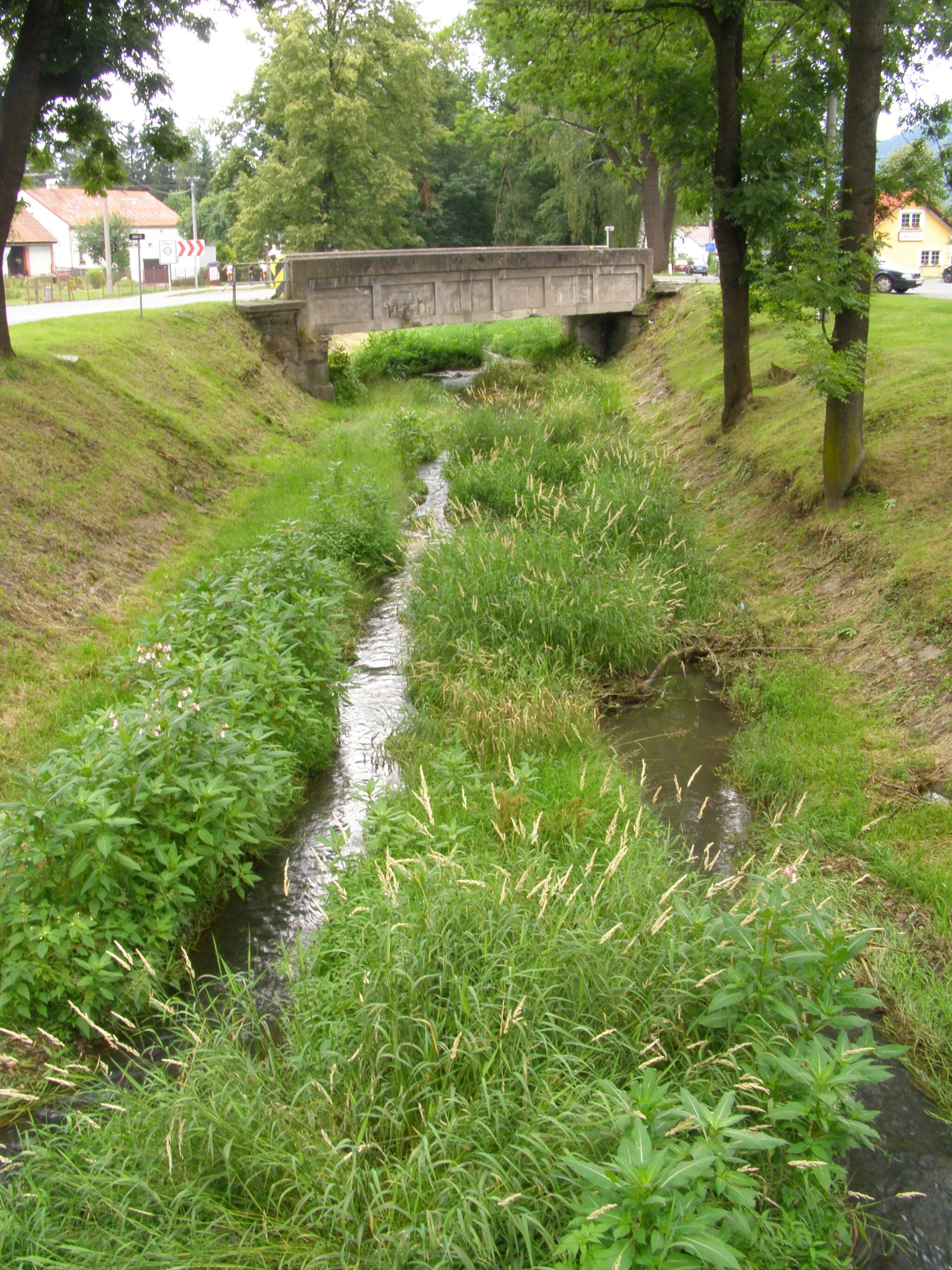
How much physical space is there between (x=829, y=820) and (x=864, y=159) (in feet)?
23.7

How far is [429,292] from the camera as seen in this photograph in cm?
2566

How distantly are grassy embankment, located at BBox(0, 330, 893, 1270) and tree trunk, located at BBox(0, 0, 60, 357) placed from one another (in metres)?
11.1

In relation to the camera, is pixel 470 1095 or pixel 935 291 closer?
pixel 470 1095

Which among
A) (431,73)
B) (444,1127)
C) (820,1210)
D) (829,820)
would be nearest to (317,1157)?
(444,1127)

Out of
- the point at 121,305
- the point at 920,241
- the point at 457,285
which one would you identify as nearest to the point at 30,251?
the point at 121,305

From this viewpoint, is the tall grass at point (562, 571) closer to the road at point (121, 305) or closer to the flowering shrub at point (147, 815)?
the flowering shrub at point (147, 815)

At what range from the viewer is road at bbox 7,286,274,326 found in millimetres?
22000

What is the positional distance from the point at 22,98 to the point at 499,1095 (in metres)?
13.3

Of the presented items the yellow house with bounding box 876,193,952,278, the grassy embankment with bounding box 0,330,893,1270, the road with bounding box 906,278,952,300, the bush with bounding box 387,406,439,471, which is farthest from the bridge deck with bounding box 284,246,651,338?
the yellow house with bounding box 876,193,952,278

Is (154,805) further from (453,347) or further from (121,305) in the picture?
(453,347)

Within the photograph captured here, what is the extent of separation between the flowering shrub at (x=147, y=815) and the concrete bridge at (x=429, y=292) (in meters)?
17.0

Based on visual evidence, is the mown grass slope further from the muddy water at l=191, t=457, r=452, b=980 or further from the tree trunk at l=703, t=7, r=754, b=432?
the tree trunk at l=703, t=7, r=754, b=432

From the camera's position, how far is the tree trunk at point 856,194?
10578 millimetres

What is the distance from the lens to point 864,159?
35.5 feet
